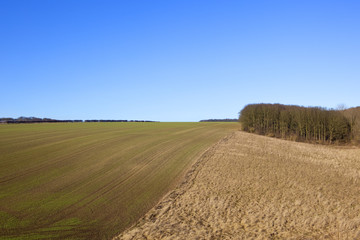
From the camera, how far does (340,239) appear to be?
8.84 meters

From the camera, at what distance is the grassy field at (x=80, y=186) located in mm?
8930

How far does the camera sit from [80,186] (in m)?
13.3

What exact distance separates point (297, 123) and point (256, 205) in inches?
1309

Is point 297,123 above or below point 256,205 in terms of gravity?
above

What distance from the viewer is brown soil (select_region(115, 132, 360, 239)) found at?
29.7 ft

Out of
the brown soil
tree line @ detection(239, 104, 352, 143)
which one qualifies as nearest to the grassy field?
the brown soil

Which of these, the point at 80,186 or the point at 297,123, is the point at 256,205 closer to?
the point at 80,186

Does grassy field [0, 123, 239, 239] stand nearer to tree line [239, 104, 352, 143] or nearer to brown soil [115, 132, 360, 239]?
brown soil [115, 132, 360, 239]

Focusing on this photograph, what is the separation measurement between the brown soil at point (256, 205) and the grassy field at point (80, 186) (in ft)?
3.60

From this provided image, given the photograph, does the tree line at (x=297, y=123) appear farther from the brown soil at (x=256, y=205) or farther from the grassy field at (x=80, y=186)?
the grassy field at (x=80, y=186)

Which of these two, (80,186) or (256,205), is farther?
(80,186)

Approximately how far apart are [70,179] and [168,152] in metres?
9.59

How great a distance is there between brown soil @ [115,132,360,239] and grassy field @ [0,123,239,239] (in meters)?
1.10

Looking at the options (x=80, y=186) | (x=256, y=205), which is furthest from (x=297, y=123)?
(x=80, y=186)
